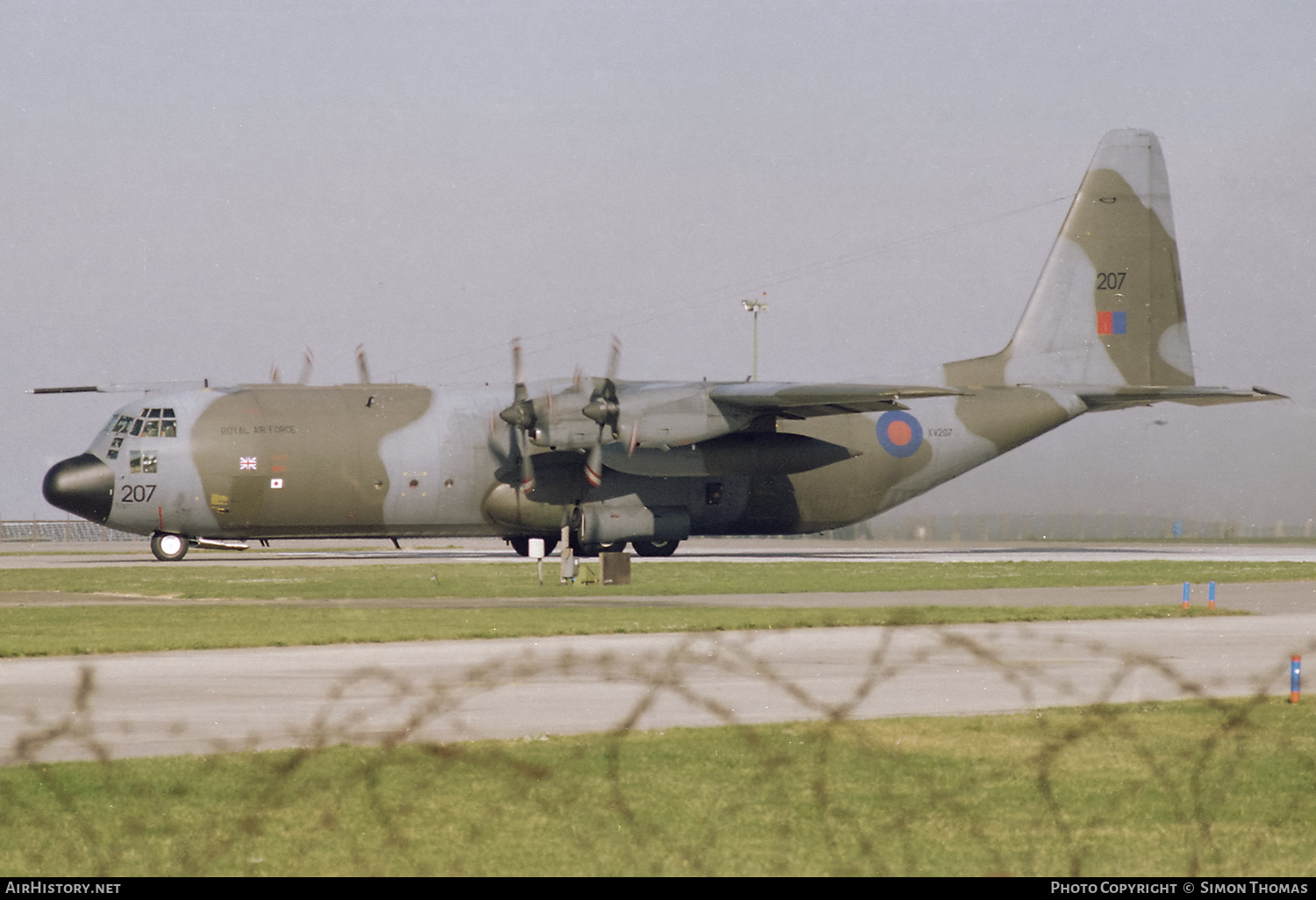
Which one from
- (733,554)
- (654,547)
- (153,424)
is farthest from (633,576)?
(153,424)

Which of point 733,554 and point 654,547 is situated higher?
point 654,547

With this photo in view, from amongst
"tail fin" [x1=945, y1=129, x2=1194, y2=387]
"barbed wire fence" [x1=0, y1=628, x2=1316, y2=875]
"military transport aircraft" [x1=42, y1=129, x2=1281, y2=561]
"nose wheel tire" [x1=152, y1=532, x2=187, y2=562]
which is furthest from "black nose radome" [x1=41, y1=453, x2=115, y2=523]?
"tail fin" [x1=945, y1=129, x2=1194, y2=387]

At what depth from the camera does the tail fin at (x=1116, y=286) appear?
55.1m

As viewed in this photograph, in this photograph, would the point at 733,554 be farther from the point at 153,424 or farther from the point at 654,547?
the point at 153,424

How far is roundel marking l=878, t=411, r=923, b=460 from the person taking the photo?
166 ft

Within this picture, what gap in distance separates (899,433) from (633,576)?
14.5 meters

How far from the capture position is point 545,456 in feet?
153

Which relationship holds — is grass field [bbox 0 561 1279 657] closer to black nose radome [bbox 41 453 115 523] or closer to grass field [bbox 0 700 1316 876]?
black nose radome [bbox 41 453 115 523]

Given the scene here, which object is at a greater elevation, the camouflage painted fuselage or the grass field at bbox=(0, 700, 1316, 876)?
the grass field at bbox=(0, 700, 1316, 876)

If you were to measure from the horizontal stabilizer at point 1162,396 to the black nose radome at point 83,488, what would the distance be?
1305 inches

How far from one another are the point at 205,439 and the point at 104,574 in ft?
18.8

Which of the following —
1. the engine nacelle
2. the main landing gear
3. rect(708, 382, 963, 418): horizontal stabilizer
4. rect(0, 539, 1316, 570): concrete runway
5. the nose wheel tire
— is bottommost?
rect(0, 539, 1316, 570): concrete runway

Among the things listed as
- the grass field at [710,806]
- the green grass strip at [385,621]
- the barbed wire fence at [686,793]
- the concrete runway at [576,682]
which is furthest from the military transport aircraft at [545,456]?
the grass field at [710,806]

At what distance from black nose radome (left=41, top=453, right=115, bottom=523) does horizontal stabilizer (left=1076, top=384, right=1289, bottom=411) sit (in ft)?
109
